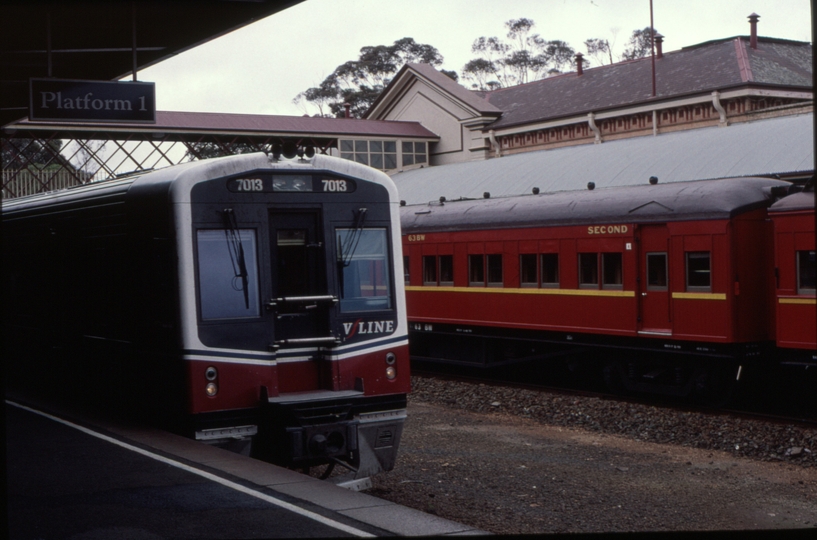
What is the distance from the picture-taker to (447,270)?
60.0ft

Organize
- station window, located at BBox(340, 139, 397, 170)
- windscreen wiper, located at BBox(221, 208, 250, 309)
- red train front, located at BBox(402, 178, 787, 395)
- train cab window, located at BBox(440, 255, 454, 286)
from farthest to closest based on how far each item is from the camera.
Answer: station window, located at BBox(340, 139, 397, 170) → train cab window, located at BBox(440, 255, 454, 286) → red train front, located at BBox(402, 178, 787, 395) → windscreen wiper, located at BBox(221, 208, 250, 309)

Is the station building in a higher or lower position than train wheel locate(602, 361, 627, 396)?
higher

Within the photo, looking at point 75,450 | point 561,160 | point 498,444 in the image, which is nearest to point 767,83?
point 561,160

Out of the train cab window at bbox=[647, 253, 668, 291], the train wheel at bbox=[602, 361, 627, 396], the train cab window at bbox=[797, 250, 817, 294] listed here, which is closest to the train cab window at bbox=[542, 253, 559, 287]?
the train wheel at bbox=[602, 361, 627, 396]

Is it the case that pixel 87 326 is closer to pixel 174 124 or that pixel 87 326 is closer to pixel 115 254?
pixel 115 254

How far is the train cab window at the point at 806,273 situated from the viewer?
12.4 m

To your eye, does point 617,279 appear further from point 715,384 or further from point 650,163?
point 650,163

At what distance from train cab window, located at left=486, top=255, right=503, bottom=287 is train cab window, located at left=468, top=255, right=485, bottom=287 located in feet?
0.63

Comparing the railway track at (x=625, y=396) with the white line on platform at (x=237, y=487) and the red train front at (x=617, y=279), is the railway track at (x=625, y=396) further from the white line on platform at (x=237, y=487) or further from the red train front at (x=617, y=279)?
the white line on platform at (x=237, y=487)

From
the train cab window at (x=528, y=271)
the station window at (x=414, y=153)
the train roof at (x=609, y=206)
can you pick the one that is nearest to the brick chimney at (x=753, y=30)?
the station window at (x=414, y=153)

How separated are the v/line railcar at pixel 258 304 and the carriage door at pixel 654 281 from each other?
6.25 meters

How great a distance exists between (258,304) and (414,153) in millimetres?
32514

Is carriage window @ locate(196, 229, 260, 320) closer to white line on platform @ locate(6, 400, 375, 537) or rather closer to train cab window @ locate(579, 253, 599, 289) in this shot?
white line on platform @ locate(6, 400, 375, 537)

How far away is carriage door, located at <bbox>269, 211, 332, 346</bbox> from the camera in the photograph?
27.2 feet
